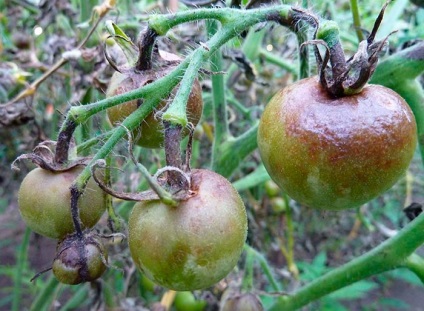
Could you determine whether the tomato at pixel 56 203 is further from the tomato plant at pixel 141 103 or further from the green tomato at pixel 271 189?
the green tomato at pixel 271 189

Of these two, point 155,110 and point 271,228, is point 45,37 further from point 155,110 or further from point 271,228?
point 155,110

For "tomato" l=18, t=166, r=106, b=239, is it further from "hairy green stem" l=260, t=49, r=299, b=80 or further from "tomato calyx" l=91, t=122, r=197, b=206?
"hairy green stem" l=260, t=49, r=299, b=80

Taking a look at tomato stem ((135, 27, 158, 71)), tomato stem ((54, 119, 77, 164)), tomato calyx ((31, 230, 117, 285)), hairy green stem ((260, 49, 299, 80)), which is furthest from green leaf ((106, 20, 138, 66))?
hairy green stem ((260, 49, 299, 80))

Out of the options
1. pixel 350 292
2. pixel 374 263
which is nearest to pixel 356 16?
pixel 374 263

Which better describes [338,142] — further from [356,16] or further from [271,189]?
[271,189]

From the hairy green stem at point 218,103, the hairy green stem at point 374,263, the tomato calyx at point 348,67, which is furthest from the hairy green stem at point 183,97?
the hairy green stem at point 374,263

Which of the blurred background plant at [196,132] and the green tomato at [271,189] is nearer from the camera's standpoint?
the blurred background plant at [196,132]

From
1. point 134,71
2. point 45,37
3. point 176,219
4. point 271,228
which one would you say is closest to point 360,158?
point 176,219
